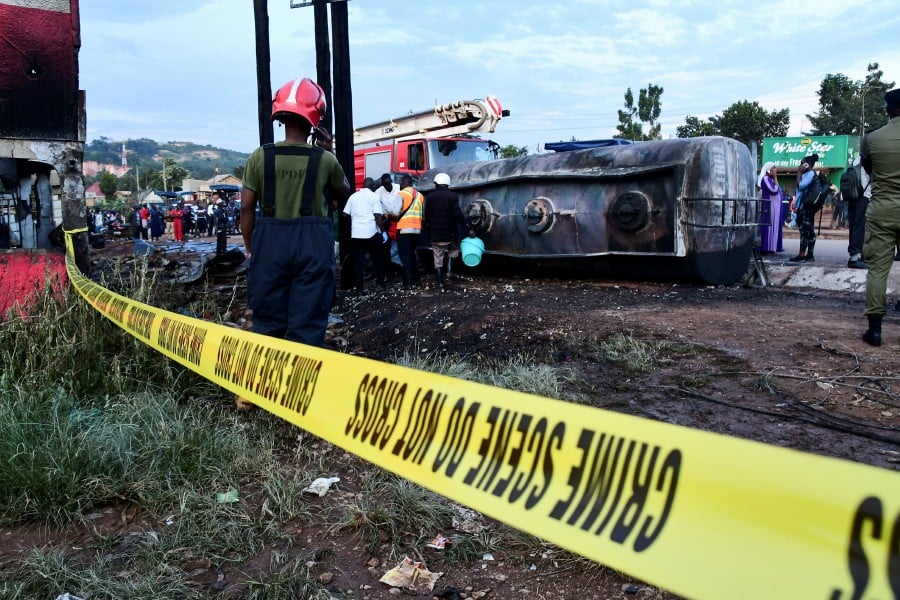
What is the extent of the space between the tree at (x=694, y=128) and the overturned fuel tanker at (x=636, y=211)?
3098cm

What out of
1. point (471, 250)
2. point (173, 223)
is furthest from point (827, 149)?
point (173, 223)

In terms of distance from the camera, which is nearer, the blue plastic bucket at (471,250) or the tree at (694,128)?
the blue plastic bucket at (471,250)

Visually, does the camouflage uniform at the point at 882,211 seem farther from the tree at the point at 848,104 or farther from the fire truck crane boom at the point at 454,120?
the tree at the point at 848,104

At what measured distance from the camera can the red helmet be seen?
393cm

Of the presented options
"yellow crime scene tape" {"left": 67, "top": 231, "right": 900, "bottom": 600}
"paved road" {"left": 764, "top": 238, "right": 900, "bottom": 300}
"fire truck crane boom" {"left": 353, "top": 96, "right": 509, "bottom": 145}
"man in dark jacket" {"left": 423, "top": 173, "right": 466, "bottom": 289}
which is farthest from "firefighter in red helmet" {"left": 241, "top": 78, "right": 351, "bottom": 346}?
"fire truck crane boom" {"left": 353, "top": 96, "right": 509, "bottom": 145}

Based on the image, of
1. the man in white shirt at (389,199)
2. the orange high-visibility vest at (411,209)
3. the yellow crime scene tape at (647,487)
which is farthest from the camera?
the man in white shirt at (389,199)

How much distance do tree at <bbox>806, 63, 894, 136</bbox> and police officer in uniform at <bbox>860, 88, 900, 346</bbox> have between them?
34784 mm

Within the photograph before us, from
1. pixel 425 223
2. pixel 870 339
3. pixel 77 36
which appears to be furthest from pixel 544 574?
pixel 425 223

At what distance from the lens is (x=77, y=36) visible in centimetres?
611

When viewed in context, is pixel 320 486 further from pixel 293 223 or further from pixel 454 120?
pixel 454 120

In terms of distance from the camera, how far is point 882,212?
194 inches

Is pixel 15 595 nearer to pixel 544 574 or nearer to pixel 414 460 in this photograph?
pixel 414 460

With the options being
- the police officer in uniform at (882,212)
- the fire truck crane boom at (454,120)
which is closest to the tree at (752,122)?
the fire truck crane boom at (454,120)

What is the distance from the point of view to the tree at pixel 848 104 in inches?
1416
